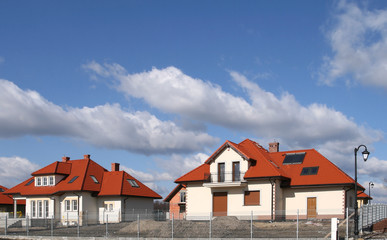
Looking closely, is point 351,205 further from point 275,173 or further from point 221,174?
point 221,174

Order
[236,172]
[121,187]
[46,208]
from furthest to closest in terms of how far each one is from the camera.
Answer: [46,208], [121,187], [236,172]

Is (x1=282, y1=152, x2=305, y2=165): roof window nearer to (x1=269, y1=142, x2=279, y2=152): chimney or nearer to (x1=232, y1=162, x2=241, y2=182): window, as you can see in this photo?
(x1=269, y1=142, x2=279, y2=152): chimney

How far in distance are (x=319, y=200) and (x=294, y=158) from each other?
541 cm

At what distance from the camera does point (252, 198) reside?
38031 mm

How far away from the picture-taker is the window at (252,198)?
1487 inches

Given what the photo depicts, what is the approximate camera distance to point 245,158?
38.5m

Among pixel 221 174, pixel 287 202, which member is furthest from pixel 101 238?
pixel 287 202

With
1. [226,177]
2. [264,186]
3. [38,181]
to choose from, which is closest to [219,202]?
[226,177]

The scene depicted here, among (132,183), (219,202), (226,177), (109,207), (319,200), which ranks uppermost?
(226,177)

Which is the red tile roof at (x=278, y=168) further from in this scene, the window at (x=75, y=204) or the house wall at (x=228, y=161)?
the window at (x=75, y=204)

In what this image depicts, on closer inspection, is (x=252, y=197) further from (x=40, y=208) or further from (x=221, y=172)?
(x=40, y=208)

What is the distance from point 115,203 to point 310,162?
18.5 meters

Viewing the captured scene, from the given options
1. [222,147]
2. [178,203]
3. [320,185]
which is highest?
[222,147]

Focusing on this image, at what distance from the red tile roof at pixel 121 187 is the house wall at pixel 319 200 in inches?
597
